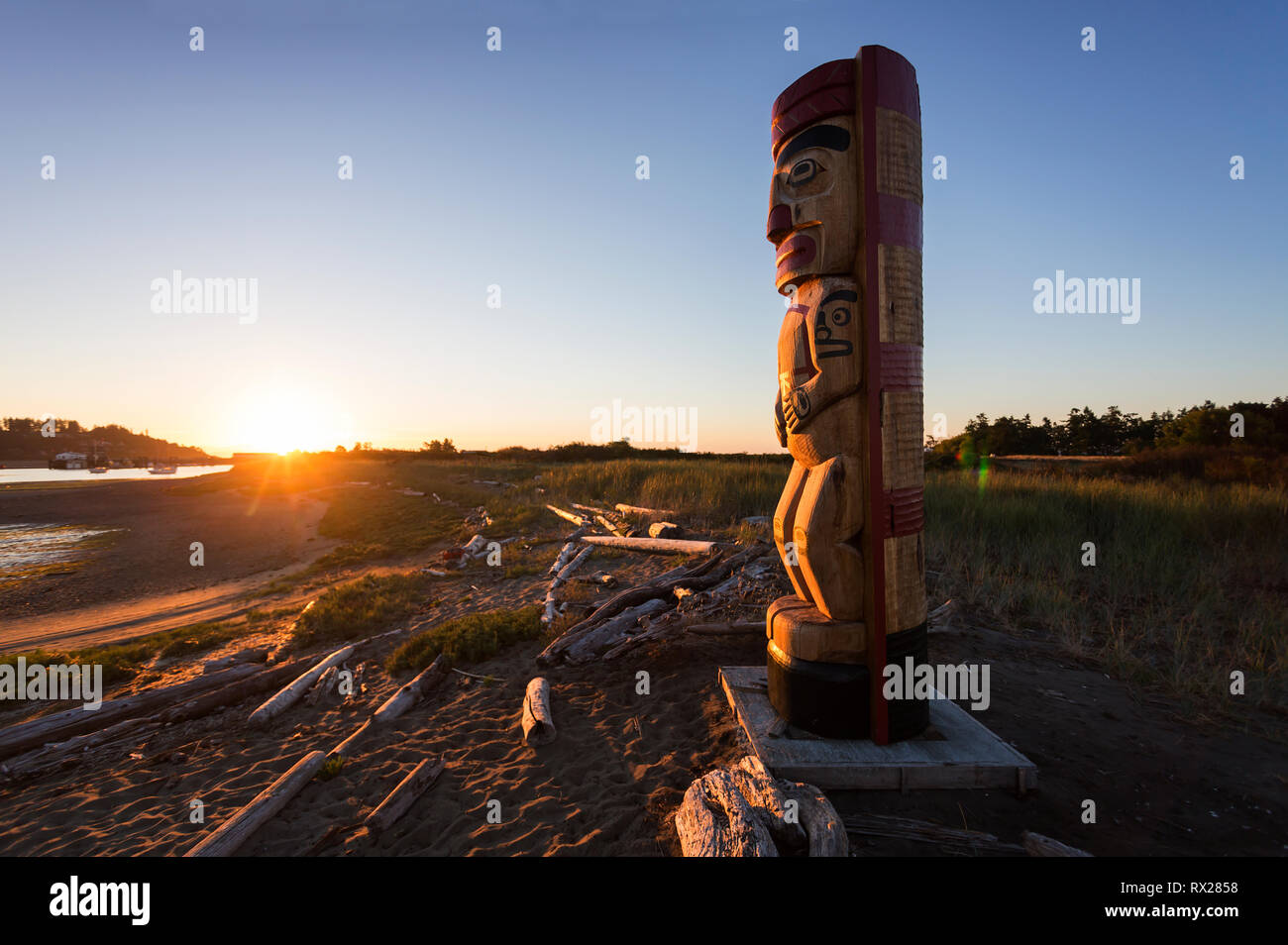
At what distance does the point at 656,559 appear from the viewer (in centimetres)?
1066

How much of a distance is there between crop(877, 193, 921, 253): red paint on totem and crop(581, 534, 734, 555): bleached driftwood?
21.8 ft

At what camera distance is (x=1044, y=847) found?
265 cm

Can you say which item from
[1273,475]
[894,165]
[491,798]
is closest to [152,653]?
[491,798]

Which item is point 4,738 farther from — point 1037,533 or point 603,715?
point 1037,533

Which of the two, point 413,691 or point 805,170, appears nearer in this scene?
point 805,170

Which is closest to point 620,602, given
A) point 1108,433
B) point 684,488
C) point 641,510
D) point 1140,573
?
point 641,510

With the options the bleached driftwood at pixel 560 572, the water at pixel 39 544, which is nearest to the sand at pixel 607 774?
the bleached driftwood at pixel 560 572

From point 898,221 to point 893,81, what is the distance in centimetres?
89

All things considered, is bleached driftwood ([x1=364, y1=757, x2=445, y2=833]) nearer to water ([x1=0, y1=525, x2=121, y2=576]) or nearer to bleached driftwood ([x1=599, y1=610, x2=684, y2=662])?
bleached driftwood ([x1=599, y1=610, x2=684, y2=662])

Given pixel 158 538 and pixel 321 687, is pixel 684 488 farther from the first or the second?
→ pixel 158 538

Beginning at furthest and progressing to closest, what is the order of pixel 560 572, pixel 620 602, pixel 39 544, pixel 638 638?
pixel 39 544, pixel 560 572, pixel 620 602, pixel 638 638

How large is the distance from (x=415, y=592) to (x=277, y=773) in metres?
6.08

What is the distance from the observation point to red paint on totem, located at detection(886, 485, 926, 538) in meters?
3.24

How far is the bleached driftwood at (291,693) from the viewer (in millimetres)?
→ 5430
